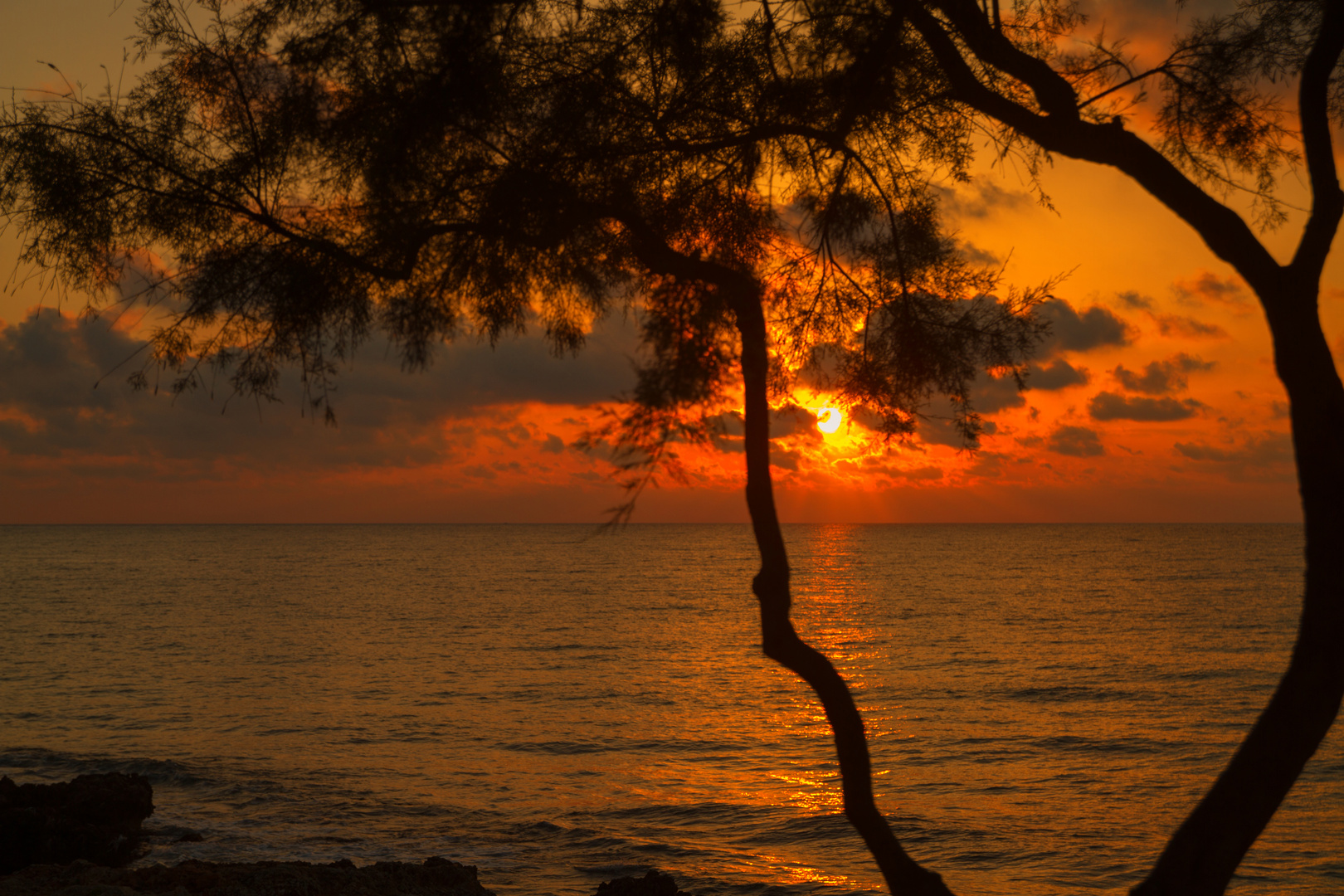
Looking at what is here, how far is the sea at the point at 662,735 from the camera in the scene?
13922mm

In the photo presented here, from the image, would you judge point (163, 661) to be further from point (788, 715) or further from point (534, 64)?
point (534, 64)

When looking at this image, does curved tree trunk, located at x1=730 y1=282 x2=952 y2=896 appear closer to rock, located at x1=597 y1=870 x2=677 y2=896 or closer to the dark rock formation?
rock, located at x1=597 y1=870 x2=677 y2=896

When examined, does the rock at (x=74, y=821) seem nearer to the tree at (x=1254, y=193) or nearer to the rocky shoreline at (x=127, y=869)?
the rocky shoreline at (x=127, y=869)

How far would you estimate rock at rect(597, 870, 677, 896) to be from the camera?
9.09 meters

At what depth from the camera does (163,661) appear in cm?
3412

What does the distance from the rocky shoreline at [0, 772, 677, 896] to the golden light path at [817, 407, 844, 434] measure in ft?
16.7

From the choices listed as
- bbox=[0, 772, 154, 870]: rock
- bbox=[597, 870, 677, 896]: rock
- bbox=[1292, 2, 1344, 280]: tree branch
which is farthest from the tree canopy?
bbox=[0, 772, 154, 870]: rock

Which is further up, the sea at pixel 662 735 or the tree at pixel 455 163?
the tree at pixel 455 163

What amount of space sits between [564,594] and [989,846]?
55.4 m

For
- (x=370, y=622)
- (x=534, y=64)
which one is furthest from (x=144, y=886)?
(x=370, y=622)

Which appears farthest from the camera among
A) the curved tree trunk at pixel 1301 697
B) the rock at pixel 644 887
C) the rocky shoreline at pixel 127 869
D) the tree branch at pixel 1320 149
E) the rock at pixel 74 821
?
the rock at pixel 74 821

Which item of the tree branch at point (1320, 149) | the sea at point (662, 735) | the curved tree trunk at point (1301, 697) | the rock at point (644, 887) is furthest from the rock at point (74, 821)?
the tree branch at point (1320, 149)

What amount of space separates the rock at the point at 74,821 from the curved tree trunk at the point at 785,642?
10.9 metres

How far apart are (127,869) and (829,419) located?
937 centimetres
